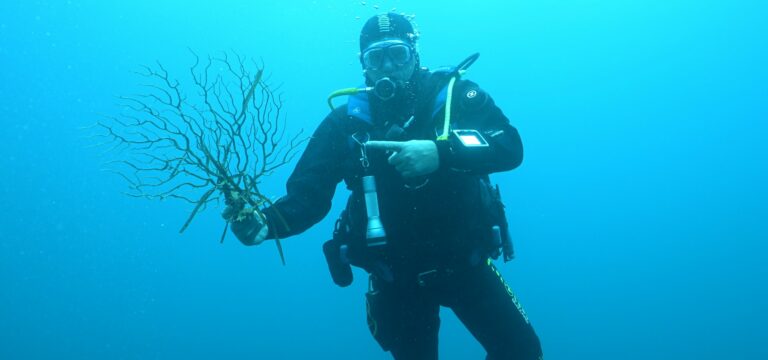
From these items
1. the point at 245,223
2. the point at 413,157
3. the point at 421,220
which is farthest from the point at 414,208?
the point at 245,223

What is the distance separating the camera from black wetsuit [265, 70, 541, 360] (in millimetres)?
2992

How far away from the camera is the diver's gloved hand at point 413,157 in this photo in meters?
2.54

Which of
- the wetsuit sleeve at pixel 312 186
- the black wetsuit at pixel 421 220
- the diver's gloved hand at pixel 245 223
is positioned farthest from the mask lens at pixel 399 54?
the diver's gloved hand at pixel 245 223

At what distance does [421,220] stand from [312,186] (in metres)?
0.73

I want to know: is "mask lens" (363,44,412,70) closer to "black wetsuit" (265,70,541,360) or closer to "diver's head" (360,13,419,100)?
"diver's head" (360,13,419,100)

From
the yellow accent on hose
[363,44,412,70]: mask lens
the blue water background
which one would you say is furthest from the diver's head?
the blue water background

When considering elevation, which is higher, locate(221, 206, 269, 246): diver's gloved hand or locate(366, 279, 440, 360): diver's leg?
locate(221, 206, 269, 246): diver's gloved hand

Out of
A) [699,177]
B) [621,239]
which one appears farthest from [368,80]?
[699,177]

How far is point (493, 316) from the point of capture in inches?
122

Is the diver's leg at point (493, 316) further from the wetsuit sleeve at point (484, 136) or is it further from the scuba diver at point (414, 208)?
the wetsuit sleeve at point (484, 136)

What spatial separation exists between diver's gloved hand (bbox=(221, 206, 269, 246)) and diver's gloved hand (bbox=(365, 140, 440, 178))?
2.39ft

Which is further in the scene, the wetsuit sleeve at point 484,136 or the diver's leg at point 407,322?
the diver's leg at point 407,322

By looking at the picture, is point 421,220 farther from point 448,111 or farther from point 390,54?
point 390,54

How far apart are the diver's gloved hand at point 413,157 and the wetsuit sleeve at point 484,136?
0.06 metres
